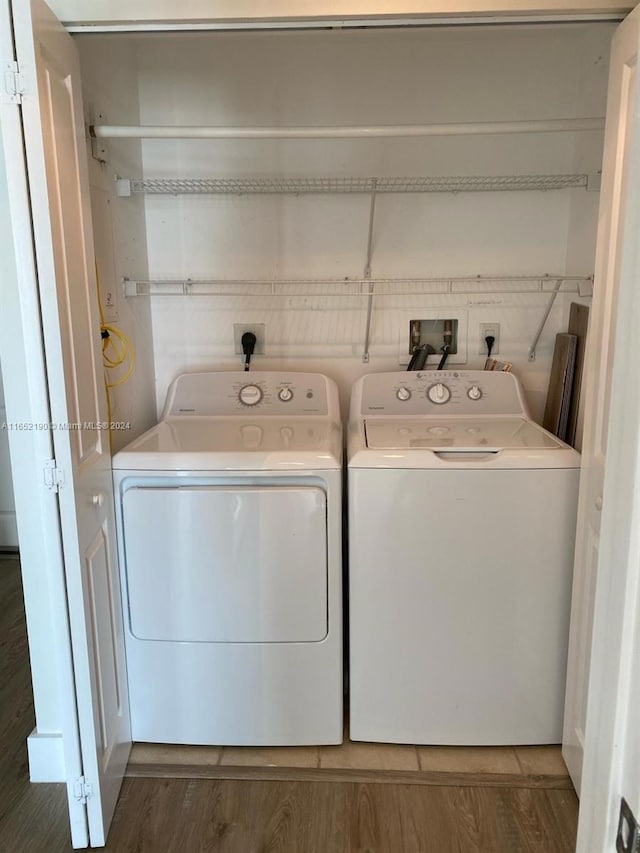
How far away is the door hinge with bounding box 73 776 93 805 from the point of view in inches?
60.7

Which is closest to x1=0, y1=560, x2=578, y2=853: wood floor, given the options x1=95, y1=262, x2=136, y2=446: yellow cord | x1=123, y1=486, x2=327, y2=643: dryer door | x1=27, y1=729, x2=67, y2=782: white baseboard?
x1=27, y1=729, x2=67, y2=782: white baseboard

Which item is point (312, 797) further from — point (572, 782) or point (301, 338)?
point (301, 338)

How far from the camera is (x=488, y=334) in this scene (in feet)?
8.09

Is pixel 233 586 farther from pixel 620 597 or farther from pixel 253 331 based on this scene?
pixel 620 597

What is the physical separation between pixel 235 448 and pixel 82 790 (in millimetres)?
942

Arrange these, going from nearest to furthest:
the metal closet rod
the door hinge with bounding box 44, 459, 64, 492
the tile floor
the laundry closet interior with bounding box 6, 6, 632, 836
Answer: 1. the door hinge with bounding box 44, 459, 64, 492
2. the metal closet rod
3. the tile floor
4. the laundry closet interior with bounding box 6, 6, 632, 836

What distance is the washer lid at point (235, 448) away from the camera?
1761mm

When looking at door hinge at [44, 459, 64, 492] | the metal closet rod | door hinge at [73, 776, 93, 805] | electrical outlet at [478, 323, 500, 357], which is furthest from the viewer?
electrical outlet at [478, 323, 500, 357]

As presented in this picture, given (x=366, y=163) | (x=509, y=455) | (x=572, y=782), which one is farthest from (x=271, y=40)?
(x=572, y=782)


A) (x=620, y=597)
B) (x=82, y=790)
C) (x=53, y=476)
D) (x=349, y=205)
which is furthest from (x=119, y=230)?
(x=620, y=597)

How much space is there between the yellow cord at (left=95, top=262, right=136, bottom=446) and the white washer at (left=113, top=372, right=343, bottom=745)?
24 cm

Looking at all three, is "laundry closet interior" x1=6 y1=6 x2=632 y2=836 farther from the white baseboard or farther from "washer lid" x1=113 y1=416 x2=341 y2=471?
the white baseboard

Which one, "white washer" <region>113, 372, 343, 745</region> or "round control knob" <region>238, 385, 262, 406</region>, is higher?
"round control knob" <region>238, 385, 262, 406</region>

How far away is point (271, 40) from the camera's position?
2.26 m
